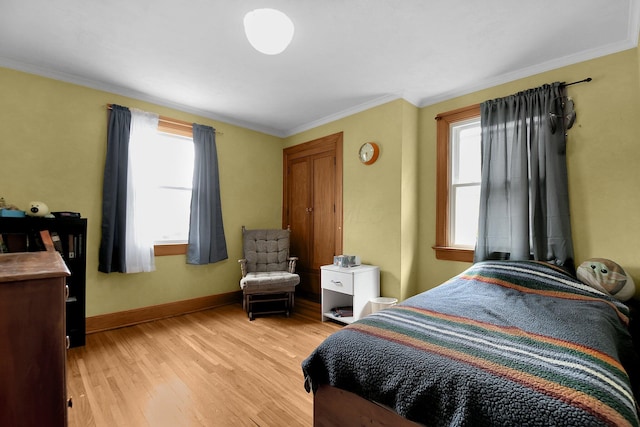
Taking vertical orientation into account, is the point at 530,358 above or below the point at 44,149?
below

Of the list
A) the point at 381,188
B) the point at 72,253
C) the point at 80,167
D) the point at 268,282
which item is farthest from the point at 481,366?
the point at 80,167

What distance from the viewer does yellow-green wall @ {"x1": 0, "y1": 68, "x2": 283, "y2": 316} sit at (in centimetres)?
254

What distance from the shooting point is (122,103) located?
10.1ft

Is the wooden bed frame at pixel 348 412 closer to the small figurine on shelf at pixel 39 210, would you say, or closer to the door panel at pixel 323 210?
the door panel at pixel 323 210

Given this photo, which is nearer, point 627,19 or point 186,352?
point 627,19

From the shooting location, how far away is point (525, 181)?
2.50 meters

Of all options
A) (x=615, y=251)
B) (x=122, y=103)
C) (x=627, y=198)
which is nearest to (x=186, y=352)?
(x=122, y=103)

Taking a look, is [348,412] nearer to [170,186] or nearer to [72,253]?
[72,253]

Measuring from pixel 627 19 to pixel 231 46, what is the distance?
2.86 meters

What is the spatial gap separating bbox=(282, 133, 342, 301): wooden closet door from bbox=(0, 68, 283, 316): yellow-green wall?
0.96 m

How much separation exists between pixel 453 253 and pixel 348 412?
88.0 inches

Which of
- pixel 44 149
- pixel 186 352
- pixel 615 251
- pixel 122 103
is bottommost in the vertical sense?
pixel 186 352

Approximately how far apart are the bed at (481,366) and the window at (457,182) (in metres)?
1.24

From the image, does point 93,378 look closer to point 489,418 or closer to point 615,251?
point 489,418
